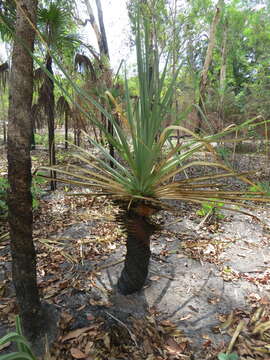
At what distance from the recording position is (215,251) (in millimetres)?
2506

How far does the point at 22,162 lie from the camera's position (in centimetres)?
113

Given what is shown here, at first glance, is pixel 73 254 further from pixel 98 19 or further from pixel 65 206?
pixel 98 19

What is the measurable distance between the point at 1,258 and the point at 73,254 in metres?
0.71

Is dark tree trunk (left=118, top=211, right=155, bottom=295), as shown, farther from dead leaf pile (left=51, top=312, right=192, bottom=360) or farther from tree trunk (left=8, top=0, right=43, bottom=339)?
tree trunk (left=8, top=0, right=43, bottom=339)

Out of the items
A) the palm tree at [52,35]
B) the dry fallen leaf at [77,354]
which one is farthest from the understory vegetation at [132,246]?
the palm tree at [52,35]

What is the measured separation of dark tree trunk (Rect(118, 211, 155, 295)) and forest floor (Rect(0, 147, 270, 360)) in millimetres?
127

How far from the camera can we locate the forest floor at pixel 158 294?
140 cm

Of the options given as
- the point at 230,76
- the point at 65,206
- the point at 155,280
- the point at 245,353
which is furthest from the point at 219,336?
the point at 230,76

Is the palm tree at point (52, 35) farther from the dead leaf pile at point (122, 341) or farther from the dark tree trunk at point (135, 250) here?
the dead leaf pile at point (122, 341)

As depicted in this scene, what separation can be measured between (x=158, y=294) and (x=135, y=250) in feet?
1.96

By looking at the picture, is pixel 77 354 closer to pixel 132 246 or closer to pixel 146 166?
pixel 132 246

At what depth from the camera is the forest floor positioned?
1.40 meters

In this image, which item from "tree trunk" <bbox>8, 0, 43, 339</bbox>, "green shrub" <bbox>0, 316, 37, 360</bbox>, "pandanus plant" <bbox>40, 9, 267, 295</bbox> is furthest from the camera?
"pandanus plant" <bbox>40, 9, 267, 295</bbox>

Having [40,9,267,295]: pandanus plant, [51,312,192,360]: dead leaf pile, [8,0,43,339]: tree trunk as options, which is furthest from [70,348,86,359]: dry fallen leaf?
[40,9,267,295]: pandanus plant
